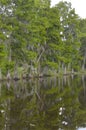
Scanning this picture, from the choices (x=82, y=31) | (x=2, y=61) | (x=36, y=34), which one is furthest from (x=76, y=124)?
(x=82, y=31)

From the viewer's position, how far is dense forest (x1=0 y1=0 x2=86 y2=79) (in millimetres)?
54375

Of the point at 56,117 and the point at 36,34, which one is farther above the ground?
the point at 36,34

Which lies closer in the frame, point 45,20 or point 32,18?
point 32,18

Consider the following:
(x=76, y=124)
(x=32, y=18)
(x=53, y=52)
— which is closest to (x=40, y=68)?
(x=53, y=52)

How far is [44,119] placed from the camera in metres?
15.2

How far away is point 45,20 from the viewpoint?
2618 inches

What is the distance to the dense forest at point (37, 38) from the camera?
5438 centimetres

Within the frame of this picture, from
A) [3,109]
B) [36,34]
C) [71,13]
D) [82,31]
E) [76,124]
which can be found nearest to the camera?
[76,124]

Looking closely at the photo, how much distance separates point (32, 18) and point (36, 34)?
139 inches

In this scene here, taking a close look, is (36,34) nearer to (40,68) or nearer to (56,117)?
(40,68)

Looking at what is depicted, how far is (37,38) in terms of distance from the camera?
62531 millimetres

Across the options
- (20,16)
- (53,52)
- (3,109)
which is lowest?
(3,109)

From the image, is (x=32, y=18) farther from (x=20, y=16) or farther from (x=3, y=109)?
(x=3, y=109)

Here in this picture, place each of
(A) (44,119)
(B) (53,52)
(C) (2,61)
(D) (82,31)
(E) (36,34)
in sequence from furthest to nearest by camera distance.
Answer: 1. (D) (82,31)
2. (B) (53,52)
3. (E) (36,34)
4. (C) (2,61)
5. (A) (44,119)
